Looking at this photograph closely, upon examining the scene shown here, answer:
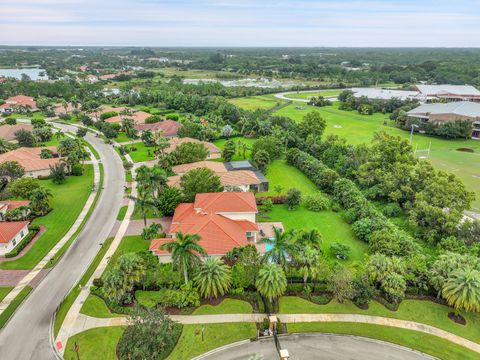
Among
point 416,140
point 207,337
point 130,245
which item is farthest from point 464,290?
point 416,140

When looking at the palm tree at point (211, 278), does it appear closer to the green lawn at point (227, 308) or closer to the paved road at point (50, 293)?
the green lawn at point (227, 308)

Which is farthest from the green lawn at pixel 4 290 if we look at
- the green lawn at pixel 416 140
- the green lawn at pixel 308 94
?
the green lawn at pixel 308 94

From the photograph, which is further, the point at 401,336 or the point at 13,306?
the point at 13,306

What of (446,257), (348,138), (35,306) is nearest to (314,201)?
(446,257)

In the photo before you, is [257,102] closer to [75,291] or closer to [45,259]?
[45,259]

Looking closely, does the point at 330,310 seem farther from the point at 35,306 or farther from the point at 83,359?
the point at 35,306

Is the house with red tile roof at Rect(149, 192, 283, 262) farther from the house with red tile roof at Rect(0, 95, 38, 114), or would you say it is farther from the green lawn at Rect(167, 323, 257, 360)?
the house with red tile roof at Rect(0, 95, 38, 114)
